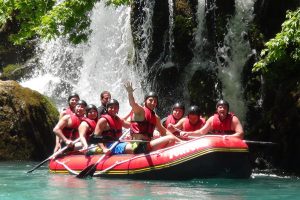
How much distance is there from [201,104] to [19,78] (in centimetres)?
961

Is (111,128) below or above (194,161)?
above

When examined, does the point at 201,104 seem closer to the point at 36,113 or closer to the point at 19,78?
the point at 36,113

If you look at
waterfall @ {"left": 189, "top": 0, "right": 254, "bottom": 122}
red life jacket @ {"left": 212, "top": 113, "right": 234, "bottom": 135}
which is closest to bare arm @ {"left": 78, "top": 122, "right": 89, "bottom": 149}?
red life jacket @ {"left": 212, "top": 113, "right": 234, "bottom": 135}

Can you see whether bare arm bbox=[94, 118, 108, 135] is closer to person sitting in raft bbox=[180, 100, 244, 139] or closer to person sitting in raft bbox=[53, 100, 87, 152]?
person sitting in raft bbox=[53, 100, 87, 152]

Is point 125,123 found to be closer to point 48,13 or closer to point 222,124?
point 222,124

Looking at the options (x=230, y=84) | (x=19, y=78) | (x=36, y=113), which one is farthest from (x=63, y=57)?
(x=230, y=84)

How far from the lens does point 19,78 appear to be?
22469 millimetres

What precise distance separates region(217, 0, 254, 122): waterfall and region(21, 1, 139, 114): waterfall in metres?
4.70

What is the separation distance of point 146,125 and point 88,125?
5.24 feet

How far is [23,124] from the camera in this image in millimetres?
15078

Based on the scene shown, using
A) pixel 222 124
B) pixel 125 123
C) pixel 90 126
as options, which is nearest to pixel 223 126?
pixel 222 124

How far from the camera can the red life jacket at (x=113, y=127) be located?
35.5 ft

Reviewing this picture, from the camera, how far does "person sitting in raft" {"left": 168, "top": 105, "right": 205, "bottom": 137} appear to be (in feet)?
36.3

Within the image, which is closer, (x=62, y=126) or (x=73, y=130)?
(x=62, y=126)
